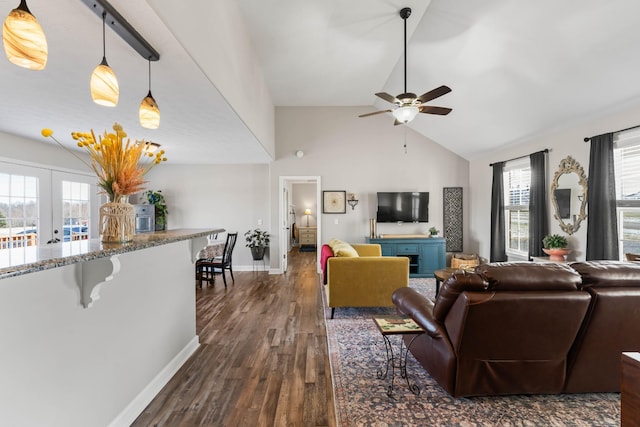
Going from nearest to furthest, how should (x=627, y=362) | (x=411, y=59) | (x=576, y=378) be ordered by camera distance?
(x=627, y=362)
(x=576, y=378)
(x=411, y=59)

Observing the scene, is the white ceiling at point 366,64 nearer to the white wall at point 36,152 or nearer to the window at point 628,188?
the white wall at point 36,152

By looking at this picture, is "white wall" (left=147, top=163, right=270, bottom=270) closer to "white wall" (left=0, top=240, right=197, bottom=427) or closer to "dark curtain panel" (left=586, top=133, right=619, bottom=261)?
"white wall" (left=0, top=240, right=197, bottom=427)

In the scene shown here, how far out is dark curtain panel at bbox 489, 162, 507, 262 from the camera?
17.8ft

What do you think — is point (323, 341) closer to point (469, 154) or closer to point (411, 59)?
point (411, 59)

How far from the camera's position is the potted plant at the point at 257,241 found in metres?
6.41

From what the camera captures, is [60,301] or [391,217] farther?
[391,217]

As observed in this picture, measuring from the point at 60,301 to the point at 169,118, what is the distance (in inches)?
93.0

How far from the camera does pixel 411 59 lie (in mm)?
4203

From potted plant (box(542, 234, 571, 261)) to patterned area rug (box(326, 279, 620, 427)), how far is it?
2269mm

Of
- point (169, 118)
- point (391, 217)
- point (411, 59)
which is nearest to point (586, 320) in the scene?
point (411, 59)

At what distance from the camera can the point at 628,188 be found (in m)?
3.26

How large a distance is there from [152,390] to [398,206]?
17.4ft

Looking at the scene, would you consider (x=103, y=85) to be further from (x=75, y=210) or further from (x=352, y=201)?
(x=352, y=201)

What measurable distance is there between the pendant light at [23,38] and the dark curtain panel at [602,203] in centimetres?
489
